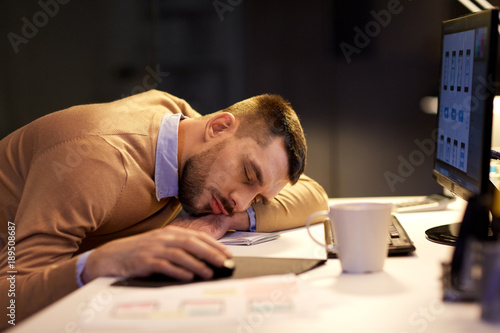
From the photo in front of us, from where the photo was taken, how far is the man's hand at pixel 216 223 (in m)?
1.37

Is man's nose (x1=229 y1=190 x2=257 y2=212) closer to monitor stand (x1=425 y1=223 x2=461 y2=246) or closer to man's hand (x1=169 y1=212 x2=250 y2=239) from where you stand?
man's hand (x1=169 y1=212 x2=250 y2=239)

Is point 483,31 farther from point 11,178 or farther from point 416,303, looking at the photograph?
point 11,178

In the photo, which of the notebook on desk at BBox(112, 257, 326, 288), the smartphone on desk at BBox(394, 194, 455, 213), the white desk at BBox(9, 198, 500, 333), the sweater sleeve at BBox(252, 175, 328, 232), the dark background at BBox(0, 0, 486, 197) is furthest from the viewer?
the dark background at BBox(0, 0, 486, 197)

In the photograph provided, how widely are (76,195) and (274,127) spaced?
541 millimetres

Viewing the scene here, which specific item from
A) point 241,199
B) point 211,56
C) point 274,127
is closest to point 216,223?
point 241,199

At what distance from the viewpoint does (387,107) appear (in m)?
2.98

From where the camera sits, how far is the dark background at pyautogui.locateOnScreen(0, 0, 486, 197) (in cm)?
294

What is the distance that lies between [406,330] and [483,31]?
0.64 metres

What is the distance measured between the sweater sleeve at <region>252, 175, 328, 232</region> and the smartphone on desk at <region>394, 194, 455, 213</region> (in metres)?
0.22

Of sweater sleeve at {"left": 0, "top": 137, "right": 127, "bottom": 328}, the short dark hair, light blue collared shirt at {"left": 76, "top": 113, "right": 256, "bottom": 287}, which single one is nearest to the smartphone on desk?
the short dark hair

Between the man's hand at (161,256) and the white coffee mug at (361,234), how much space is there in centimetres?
19

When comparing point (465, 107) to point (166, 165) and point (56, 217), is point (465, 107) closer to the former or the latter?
point (166, 165)

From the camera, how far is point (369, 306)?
0.81 metres

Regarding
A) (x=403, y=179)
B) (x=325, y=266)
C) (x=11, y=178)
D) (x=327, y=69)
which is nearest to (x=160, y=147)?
(x=11, y=178)
